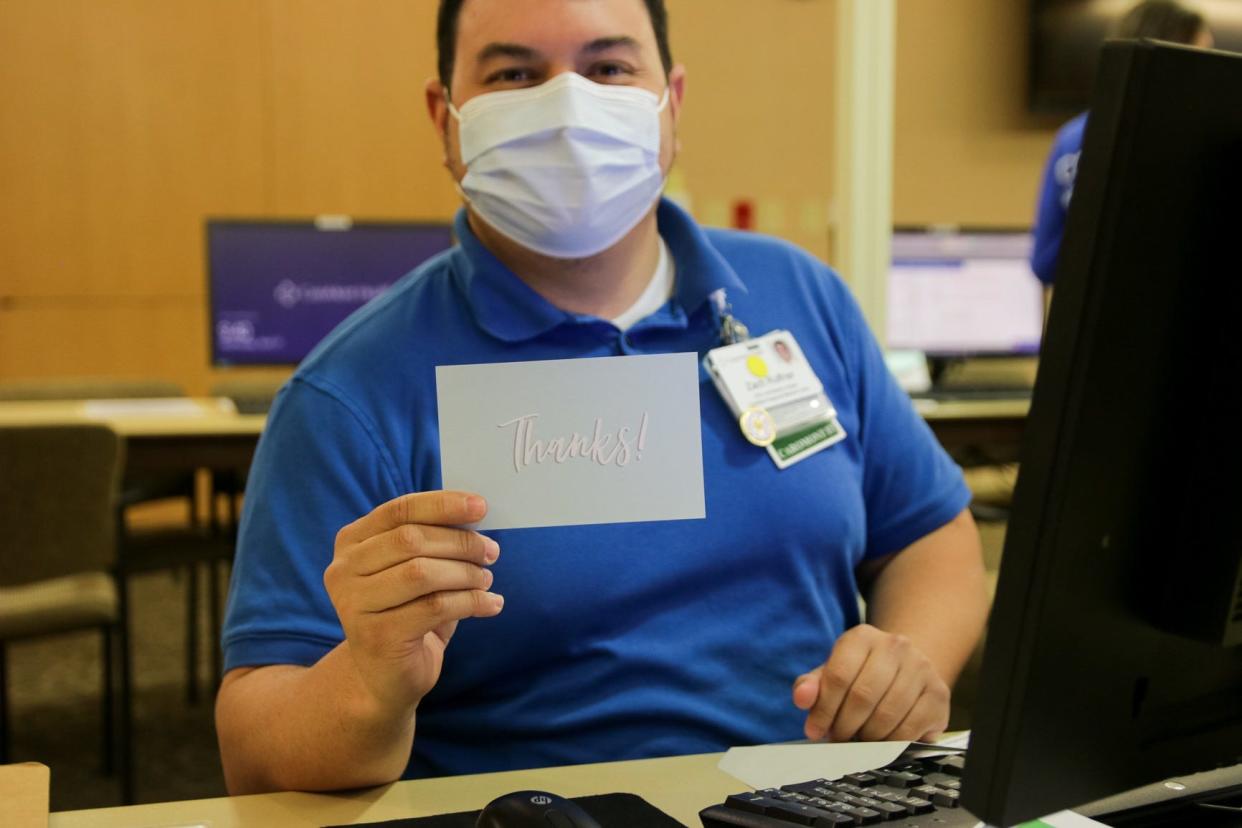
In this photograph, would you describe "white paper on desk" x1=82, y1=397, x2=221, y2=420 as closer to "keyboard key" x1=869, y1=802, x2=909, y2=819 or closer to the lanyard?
the lanyard

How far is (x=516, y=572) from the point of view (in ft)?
3.24

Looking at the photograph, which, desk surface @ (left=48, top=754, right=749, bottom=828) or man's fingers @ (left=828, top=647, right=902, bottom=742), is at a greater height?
man's fingers @ (left=828, top=647, right=902, bottom=742)

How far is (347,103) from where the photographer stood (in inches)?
219

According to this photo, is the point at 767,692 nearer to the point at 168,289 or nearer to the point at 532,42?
the point at 532,42

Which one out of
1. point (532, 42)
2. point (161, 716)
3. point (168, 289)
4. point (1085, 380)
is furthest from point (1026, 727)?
point (168, 289)

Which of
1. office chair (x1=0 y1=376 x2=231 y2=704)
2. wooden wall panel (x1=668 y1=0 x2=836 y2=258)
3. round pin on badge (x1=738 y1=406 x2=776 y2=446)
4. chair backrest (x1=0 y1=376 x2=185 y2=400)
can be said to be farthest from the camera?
wooden wall panel (x1=668 y1=0 x2=836 y2=258)

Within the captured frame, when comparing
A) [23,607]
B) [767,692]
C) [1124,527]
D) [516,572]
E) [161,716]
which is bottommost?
[161,716]

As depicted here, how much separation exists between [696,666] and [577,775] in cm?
18

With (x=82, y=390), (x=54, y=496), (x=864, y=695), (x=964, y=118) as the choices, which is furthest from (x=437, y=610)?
(x=964, y=118)

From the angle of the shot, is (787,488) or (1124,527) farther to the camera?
(787,488)

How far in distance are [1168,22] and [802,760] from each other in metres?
2.64

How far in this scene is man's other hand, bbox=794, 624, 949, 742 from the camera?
960 millimetres

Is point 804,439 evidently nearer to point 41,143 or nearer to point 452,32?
point 452,32

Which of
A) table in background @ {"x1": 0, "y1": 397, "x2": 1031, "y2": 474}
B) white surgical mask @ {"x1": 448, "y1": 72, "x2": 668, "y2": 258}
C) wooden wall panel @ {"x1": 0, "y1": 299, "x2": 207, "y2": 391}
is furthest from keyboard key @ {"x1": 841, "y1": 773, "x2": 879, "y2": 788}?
wooden wall panel @ {"x1": 0, "y1": 299, "x2": 207, "y2": 391}
